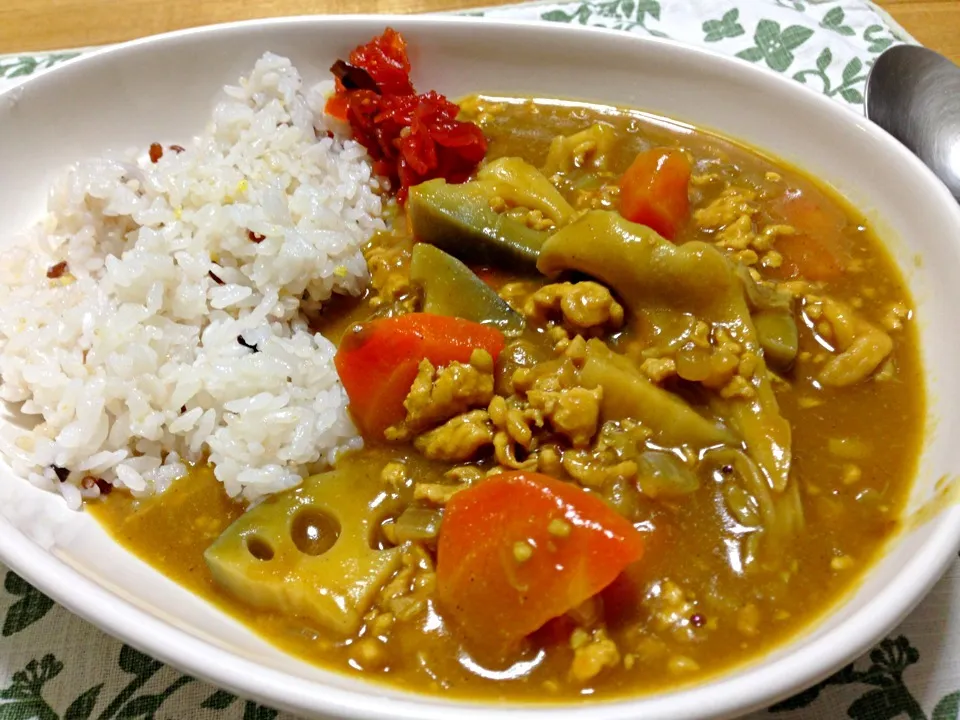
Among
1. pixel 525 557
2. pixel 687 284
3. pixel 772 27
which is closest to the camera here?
pixel 525 557

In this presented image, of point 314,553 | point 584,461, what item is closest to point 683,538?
point 584,461

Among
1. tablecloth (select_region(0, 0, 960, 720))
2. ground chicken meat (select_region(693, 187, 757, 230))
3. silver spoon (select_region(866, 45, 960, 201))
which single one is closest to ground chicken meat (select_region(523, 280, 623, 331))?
ground chicken meat (select_region(693, 187, 757, 230))

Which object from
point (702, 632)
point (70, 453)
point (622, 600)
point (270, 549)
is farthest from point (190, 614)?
point (702, 632)

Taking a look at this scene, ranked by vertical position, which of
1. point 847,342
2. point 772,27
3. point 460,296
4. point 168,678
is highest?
point 772,27

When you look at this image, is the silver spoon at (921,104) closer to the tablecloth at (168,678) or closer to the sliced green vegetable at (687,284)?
the sliced green vegetable at (687,284)

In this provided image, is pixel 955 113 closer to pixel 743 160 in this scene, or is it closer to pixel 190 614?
pixel 743 160

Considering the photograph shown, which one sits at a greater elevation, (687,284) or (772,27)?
(772,27)

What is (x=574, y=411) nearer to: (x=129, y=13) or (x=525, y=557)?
(x=525, y=557)
